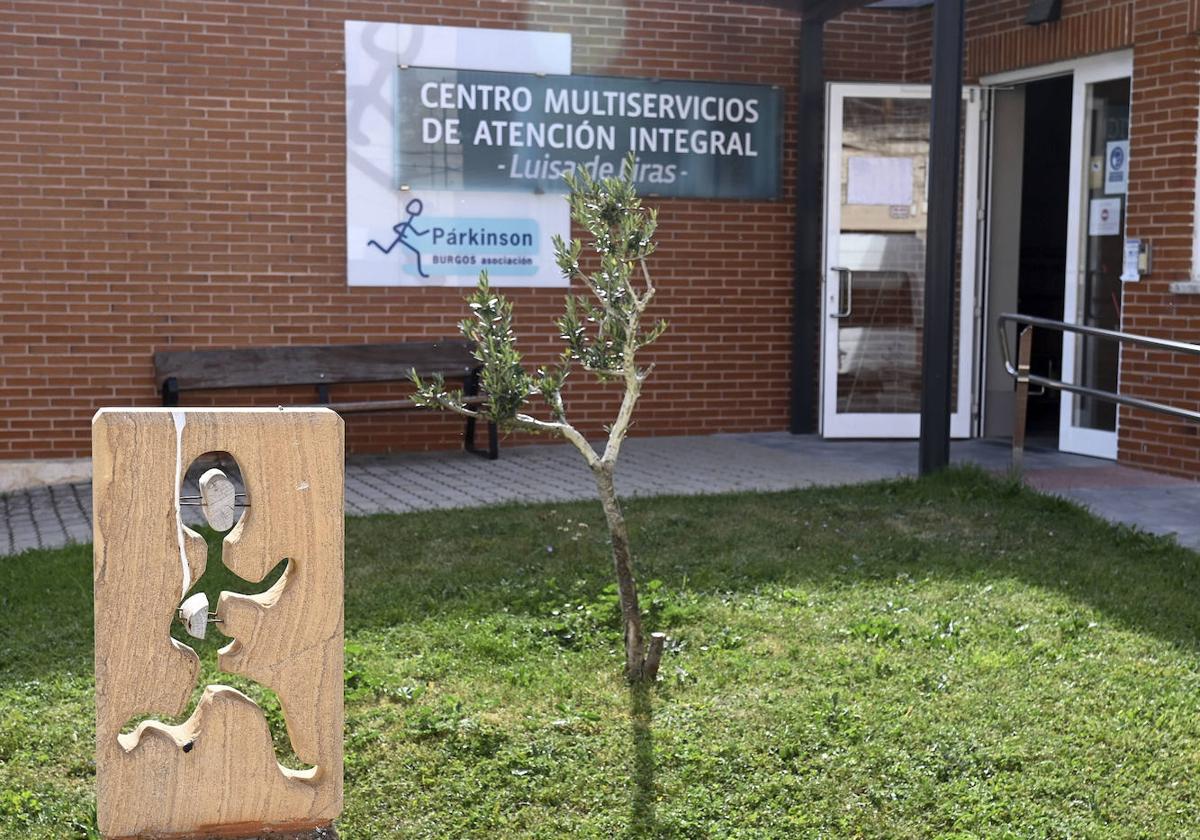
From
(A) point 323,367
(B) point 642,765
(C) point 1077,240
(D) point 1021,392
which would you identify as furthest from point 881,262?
(B) point 642,765

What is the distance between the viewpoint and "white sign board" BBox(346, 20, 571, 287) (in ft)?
30.6

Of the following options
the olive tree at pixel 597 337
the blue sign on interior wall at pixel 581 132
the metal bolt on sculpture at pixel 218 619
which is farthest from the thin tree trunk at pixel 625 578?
the blue sign on interior wall at pixel 581 132

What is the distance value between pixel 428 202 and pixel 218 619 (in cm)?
667

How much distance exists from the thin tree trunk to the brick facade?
15.6 ft

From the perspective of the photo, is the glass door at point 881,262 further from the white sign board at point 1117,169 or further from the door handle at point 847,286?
the white sign board at point 1117,169

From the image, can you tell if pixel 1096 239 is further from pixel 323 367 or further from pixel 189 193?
pixel 189 193

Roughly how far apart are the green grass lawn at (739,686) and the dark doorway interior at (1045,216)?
579 cm

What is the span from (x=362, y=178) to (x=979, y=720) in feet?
20.2

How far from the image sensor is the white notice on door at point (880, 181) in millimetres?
9898

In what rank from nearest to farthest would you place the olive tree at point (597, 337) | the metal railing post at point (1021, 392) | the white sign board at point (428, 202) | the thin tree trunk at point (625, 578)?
the olive tree at point (597, 337) → the thin tree trunk at point (625, 578) → the metal railing post at point (1021, 392) → the white sign board at point (428, 202)

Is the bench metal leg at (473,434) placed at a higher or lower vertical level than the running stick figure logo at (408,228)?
lower

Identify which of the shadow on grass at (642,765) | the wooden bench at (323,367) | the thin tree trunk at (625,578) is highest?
the wooden bench at (323,367)

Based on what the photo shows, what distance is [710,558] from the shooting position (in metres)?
6.25

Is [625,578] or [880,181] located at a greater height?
[880,181]
